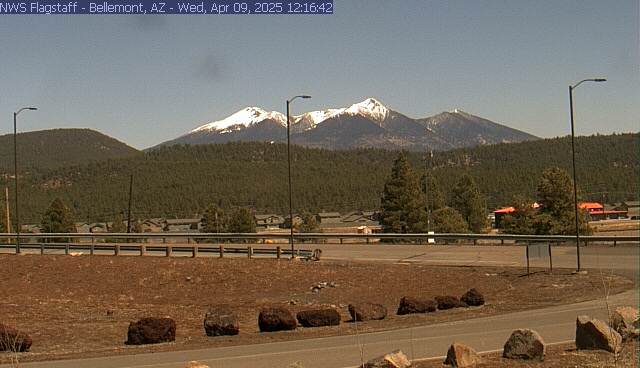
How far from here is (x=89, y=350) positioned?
20.1 m

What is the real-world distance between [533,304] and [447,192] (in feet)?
423

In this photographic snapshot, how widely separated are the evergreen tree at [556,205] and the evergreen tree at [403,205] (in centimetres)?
978

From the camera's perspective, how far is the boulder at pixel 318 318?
2245 centimetres

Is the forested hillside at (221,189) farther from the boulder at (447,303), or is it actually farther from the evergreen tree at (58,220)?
the boulder at (447,303)

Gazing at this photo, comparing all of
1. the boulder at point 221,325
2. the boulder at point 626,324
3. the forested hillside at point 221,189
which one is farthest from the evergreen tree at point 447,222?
the forested hillside at point 221,189

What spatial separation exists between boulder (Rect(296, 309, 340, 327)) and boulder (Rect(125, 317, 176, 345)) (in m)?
3.75

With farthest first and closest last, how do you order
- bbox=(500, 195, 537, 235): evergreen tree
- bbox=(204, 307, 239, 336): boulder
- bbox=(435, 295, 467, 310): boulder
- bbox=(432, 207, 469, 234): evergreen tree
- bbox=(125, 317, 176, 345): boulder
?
bbox=(432, 207, 469, 234): evergreen tree
bbox=(500, 195, 537, 235): evergreen tree
bbox=(435, 295, 467, 310): boulder
bbox=(204, 307, 239, 336): boulder
bbox=(125, 317, 176, 345): boulder

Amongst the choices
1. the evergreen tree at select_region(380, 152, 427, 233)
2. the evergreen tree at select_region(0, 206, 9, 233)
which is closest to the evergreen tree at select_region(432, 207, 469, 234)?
the evergreen tree at select_region(380, 152, 427, 233)

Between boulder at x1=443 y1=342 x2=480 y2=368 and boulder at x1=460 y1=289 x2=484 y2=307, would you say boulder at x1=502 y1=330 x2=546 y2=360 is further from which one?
boulder at x1=460 y1=289 x2=484 y2=307

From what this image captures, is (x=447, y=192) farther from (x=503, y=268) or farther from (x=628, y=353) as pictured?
(x=628, y=353)

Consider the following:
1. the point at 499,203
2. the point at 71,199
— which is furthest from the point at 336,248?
the point at 71,199

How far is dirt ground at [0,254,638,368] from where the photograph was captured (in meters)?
22.4

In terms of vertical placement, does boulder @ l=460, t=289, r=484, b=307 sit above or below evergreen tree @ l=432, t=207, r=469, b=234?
below

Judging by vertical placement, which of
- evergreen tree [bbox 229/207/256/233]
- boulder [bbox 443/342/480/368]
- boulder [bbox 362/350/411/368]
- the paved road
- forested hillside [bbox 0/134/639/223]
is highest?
forested hillside [bbox 0/134/639/223]
